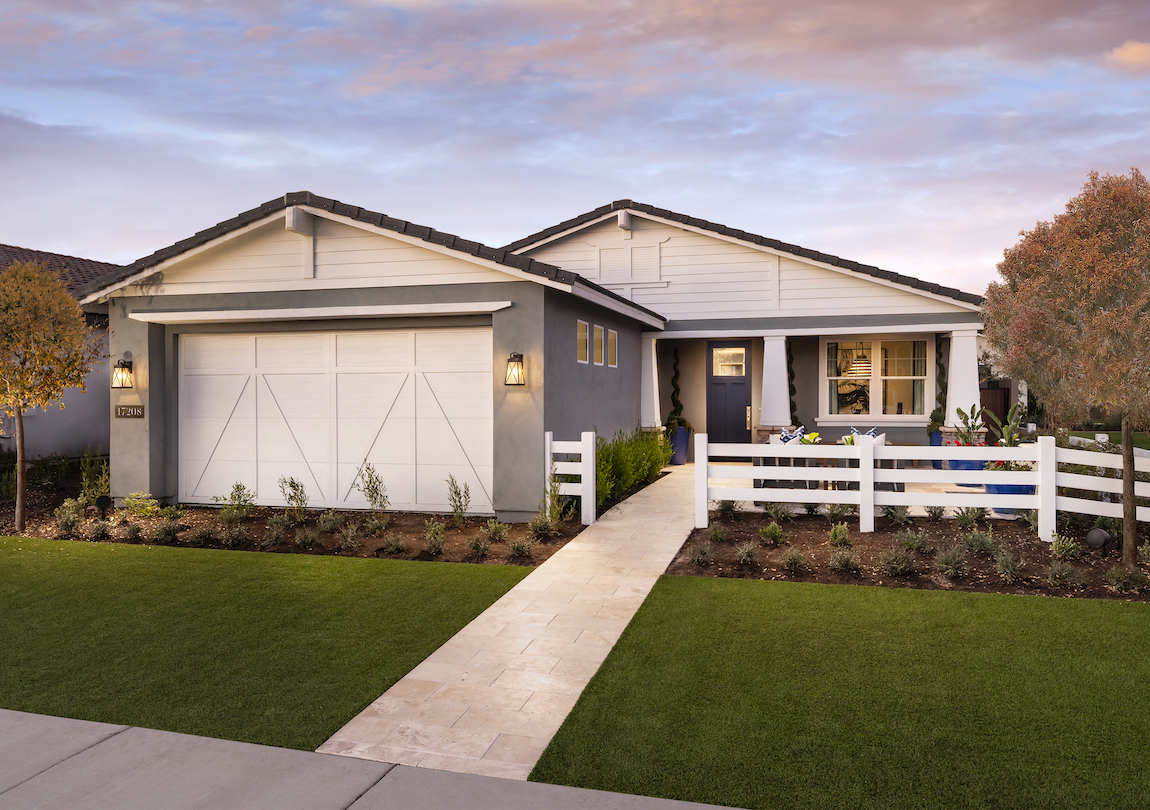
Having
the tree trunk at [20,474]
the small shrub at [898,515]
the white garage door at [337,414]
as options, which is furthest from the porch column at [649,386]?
the tree trunk at [20,474]

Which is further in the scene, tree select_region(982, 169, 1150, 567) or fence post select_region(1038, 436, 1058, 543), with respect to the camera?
fence post select_region(1038, 436, 1058, 543)

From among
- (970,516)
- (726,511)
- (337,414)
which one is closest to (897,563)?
(970,516)

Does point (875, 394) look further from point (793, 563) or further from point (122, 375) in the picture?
point (122, 375)

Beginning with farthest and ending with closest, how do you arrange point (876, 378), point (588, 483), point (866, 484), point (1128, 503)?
point (876, 378), point (588, 483), point (866, 484), point (1128, 503)

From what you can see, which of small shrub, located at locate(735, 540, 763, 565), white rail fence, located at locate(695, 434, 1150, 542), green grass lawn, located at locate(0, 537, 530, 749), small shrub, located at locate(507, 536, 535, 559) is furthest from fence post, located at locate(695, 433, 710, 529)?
green grass lawn, located at locate(0, 537, 530, 749)

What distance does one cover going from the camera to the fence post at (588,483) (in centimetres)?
909

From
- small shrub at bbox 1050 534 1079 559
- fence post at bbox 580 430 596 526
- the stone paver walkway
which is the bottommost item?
the stone paver walkway

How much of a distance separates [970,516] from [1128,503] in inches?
72.9

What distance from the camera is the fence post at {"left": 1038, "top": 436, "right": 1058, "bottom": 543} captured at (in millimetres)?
7469

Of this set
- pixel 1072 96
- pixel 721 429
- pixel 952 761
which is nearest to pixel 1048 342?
pixel 952 761

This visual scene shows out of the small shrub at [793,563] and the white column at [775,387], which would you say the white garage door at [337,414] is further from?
the white column at [775,387]

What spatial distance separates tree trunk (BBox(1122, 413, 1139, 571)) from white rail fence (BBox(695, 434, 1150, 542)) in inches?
17.0

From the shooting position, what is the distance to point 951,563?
21.8 feet

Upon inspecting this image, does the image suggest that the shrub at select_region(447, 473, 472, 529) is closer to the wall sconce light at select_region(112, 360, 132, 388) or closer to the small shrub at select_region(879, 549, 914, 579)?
the wall sconce light at select_region(112, 360, 132, 388)
